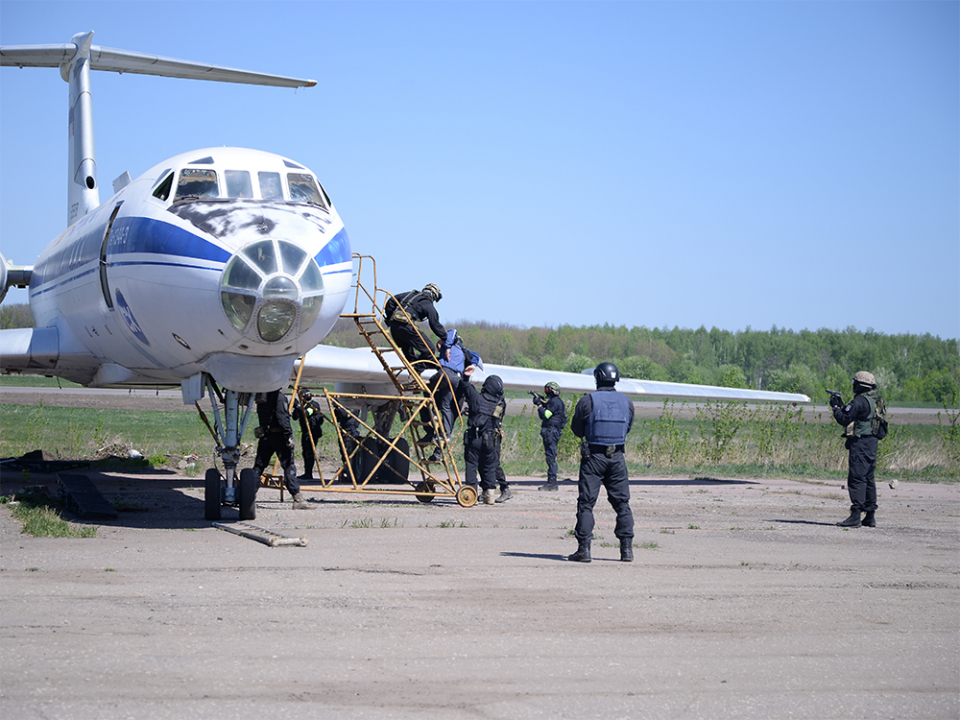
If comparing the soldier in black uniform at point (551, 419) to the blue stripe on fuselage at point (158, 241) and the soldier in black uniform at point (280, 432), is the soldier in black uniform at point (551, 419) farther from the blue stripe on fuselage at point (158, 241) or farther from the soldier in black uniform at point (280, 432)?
the blue stripe on fuselage at point (158, 241)

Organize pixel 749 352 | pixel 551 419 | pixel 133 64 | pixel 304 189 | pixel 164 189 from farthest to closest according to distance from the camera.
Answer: pixel 749 352 → pixel 133 64 → pixel 551 419 → pixel 304 189 → pixel 164 189

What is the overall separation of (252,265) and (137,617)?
3.98 m

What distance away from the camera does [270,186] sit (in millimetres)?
10453

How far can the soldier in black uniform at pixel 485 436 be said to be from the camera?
47.5 feet

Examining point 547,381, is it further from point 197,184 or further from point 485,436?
point 197,184

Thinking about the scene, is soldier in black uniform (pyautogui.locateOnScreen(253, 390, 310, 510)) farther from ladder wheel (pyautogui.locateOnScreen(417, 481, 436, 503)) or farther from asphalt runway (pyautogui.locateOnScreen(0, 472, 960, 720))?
ladder wheel (pyautogui.locateOnScreen(417, 481, 436, 503))

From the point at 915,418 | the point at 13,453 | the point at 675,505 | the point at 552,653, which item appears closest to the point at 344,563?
the point at 552,653

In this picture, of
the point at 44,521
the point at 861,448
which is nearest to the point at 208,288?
the point at 44,521

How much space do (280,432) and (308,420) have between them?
389 centimetres

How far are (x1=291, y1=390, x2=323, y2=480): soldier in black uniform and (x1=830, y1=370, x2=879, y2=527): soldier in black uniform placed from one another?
8.26 m

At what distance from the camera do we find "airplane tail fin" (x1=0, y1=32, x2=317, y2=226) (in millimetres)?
19734

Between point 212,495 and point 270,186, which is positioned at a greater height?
point 270,186

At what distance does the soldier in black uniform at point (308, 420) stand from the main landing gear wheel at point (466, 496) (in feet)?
9.20

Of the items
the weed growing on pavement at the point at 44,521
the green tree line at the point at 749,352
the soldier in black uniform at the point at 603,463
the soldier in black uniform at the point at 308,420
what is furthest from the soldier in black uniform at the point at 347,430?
the green tree line at the point at 749,352
